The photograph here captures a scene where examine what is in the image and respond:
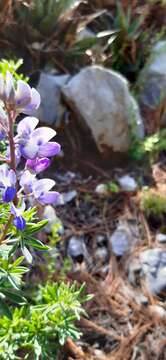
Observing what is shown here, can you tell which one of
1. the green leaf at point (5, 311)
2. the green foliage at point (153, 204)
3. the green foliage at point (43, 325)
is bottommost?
the green foliage at point (153, 204)

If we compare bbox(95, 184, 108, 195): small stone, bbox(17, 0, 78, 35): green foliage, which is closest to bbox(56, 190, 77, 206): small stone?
bbox(95, 184, 108, 195): small stone

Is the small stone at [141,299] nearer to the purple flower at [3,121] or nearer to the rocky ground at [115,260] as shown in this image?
the rocky ground at [115,260]

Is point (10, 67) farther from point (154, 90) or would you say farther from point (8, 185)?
point (154, 90)

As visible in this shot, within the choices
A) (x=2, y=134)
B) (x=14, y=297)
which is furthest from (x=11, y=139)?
Answer: (x=14, y=297)

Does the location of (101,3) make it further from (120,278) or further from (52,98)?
(120,278)

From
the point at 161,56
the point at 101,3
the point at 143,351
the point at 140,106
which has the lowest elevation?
the point at 143,351

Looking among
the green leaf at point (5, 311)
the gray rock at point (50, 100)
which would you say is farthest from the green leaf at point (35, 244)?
the gray rock at point (50, 100)

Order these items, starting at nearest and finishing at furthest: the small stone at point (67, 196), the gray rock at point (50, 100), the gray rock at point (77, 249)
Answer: the gray rock at point (77, 249)
the small stone at point (67, 196)
the gray rock at point (50, 100)

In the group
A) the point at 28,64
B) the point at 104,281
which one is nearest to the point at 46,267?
the point at 104,281
